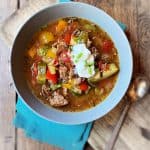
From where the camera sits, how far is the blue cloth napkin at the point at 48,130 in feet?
4.82

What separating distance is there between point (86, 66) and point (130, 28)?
21cm

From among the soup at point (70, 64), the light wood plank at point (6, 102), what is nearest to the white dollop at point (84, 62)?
→ the soup at point (70, 64)

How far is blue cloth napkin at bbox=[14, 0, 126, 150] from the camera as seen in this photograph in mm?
1470

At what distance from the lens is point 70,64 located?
4.85ft

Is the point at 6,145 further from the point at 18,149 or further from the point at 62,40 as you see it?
the point at 62,40

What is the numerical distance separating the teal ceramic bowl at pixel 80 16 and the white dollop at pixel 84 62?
96 millimetres

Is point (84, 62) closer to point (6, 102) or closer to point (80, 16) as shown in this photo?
point (80, 16)

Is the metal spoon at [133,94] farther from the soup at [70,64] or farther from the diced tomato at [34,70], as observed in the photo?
the diced tomato at [34,70]

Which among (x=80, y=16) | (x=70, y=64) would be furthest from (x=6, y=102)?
(x=80, y=16)

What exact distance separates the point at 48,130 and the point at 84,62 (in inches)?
10.0

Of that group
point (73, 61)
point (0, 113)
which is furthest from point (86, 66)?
point (0, 113)

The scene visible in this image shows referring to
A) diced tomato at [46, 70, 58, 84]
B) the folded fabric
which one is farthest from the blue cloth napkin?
diced tomato at [46, 70, 58, 84]

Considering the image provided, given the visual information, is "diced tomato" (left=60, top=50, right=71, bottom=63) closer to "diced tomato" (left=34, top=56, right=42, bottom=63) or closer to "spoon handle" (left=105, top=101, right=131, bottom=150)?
"diced tomato" (left=34, top=56, right=42, bottom=63)

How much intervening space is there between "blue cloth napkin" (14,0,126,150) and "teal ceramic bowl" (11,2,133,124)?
5 cm
